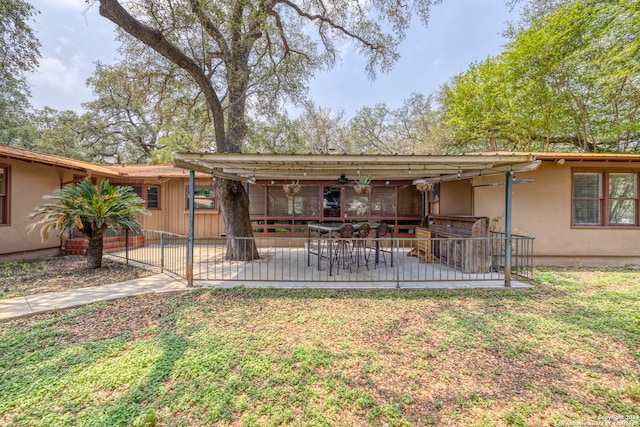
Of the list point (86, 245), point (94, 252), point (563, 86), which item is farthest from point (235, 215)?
point (563, 86)

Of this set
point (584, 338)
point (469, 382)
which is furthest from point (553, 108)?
point (469, 382)

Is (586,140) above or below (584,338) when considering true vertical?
above

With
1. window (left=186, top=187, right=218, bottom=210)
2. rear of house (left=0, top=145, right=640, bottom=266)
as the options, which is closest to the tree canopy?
rear of house (left=0, top=145, right=640, bottom=266)

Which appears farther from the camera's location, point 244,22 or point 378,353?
point 244,22

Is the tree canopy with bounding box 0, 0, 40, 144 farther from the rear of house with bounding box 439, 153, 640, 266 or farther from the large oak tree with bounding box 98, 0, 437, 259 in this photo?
the rear of house with bounding box 439, 153, 640, 266

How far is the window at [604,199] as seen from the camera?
7246 mm

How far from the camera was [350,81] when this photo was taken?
713 inches

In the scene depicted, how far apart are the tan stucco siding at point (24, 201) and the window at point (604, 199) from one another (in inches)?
600

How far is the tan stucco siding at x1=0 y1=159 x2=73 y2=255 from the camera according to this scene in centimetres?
692

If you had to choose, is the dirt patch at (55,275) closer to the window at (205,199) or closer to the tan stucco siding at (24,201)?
the tan stucco siding at (24,201)

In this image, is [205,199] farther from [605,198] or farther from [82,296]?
[605,198]

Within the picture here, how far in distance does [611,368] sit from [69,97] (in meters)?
26.2

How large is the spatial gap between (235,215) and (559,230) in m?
9.07

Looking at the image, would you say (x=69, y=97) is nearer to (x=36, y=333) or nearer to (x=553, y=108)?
(x=36, y=333)
